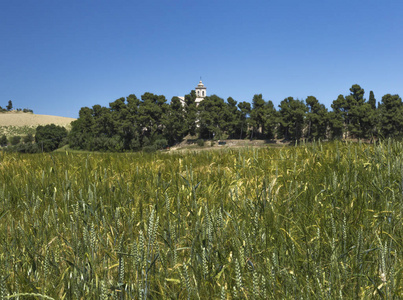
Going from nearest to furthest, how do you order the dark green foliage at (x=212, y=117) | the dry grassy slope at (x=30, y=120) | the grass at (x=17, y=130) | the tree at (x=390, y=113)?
the tree at (x=390, y=113), the dark green foliage at (x=212, y=117), the grass at (x=17, y=130), the dry grassy slope at (x=30, y=120)

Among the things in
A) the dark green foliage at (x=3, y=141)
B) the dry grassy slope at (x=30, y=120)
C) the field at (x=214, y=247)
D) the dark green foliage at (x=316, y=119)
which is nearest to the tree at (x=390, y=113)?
the dark green foliage at (x=316, y=119)

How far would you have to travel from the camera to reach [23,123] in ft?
477

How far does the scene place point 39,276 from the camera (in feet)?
6.42

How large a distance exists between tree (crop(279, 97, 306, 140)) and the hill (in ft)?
333

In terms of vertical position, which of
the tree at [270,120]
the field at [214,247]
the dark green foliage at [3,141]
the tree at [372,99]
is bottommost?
the field at [214,247]

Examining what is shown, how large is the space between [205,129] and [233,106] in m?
11.9

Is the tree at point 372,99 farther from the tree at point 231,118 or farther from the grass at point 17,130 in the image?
the grass at point 17,130

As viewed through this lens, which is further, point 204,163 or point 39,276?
point 204,163

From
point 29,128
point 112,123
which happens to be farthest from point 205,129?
point 29,128

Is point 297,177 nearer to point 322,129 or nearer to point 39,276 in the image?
point 39,276

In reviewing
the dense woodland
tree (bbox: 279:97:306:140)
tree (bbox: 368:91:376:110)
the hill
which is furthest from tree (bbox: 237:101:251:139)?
the hill

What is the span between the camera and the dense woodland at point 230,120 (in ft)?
248

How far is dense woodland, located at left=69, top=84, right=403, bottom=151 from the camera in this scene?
75500mm

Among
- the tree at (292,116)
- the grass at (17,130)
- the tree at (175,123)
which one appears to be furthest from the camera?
the grass at (17,130)
